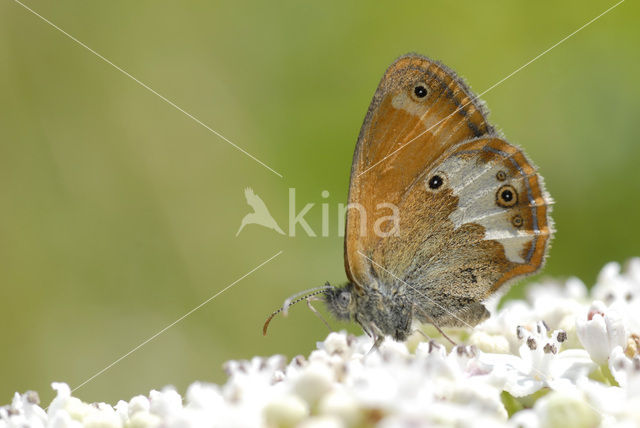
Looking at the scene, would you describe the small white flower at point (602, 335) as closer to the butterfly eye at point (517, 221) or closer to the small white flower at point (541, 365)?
the small white flower at point (541, 365)

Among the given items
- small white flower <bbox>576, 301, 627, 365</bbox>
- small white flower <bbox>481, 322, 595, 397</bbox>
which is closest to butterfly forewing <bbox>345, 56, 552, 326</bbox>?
small white flower <bbox>481, 322, 595, 397</bbox>

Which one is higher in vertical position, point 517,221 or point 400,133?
point 400,133

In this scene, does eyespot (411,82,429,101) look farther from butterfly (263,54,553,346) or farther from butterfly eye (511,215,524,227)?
butterfly eye (511,215,524,227)

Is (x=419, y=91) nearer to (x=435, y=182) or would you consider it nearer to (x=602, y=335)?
(x=435, y=182)

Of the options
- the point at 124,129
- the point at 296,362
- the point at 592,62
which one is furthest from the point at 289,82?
the point at 296,362

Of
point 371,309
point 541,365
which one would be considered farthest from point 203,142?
point 541,365

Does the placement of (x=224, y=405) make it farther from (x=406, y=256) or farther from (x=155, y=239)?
(x=155, y=239)
